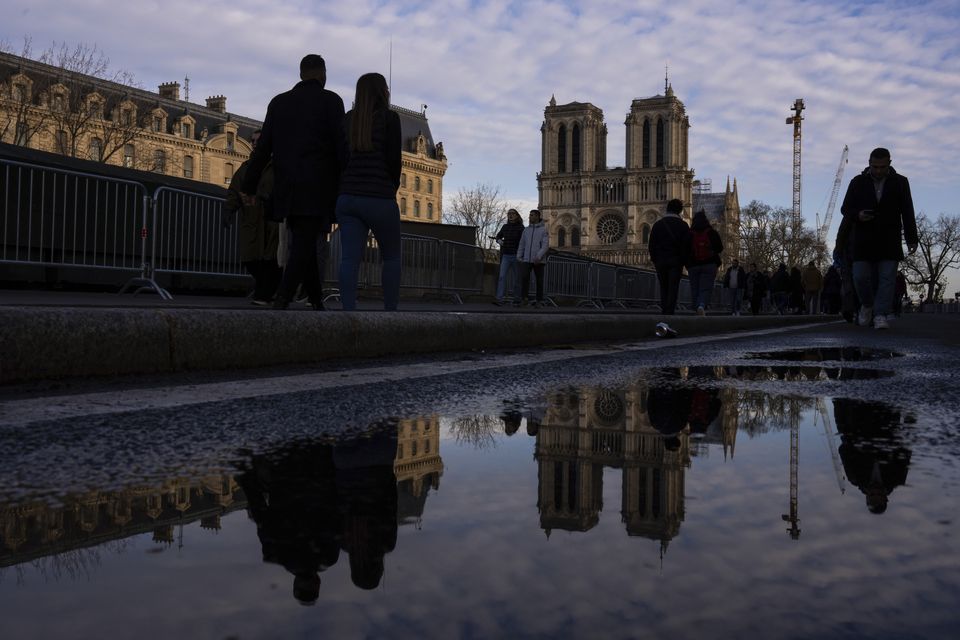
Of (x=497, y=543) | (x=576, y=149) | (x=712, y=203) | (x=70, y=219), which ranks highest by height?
(x=576, y=149)

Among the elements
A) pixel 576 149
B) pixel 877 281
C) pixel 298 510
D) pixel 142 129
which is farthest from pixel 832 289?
pixel 576 149

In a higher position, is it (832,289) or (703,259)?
(832,289)

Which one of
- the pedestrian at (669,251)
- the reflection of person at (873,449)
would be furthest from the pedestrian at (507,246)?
the reflection of person at (873,449)

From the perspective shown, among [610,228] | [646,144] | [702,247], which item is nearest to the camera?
[702,247]

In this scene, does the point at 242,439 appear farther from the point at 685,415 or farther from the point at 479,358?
the point at 479,358

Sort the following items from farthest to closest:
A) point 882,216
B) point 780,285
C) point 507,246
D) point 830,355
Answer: point 780,285 → point 507,246 → point 882,216 → point 830,355

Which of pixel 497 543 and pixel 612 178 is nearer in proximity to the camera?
pixel 497 543

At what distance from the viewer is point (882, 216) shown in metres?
9.90

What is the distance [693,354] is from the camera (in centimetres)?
686

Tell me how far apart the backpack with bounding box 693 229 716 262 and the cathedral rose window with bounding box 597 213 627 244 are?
111 meters

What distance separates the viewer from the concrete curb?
401cm

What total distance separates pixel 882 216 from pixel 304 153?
649 cm

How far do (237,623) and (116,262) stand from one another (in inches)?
431

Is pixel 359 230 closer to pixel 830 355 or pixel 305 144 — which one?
pixel 305 144
